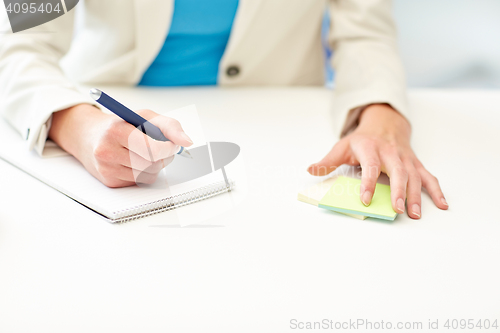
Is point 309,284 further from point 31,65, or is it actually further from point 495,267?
point 31,65

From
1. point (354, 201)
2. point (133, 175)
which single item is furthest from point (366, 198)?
point (133, 175)

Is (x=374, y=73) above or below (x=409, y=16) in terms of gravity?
below

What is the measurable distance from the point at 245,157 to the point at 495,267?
0.33 metres

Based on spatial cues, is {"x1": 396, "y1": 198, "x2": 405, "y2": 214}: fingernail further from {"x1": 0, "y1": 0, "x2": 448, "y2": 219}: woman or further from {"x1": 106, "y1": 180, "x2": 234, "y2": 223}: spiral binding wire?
{"x1": 106, "y1": 180, "x2": 234, "y2": 223}: spiral binding wire

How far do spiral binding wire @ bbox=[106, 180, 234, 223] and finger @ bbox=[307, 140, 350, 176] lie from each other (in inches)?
4.4

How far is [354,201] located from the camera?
48cm

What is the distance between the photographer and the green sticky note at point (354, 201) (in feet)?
1.49

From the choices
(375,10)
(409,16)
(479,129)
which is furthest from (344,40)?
(409,16)

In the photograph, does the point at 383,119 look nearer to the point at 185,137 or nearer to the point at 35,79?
the point at 185,137

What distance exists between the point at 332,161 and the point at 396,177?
0.09m

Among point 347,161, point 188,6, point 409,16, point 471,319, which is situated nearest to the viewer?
point 471,319

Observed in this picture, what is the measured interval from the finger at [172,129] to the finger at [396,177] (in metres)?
0.24

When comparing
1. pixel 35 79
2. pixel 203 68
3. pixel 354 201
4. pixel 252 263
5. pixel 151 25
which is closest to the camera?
pixel 252 263

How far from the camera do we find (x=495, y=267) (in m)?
0.39
